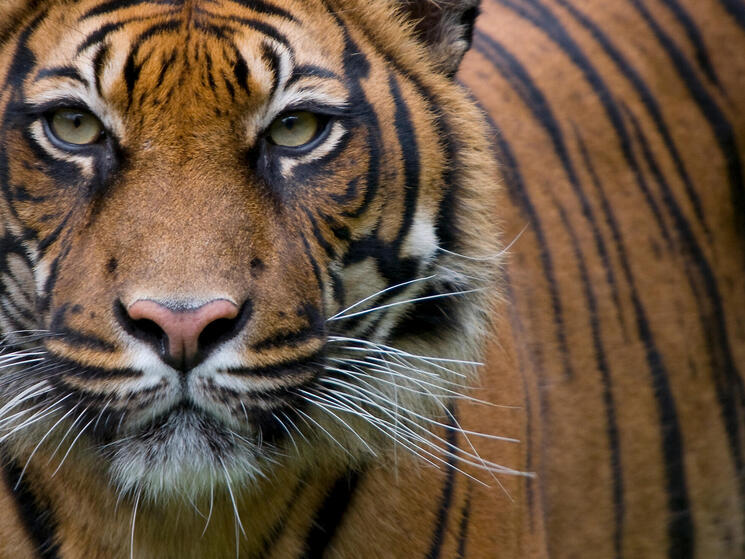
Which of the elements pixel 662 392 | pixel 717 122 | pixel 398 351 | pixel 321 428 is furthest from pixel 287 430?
pixel 717 122

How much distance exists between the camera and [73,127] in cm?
189

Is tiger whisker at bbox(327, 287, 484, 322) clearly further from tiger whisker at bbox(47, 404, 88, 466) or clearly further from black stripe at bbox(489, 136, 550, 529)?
tiger whisker at bbox(47, 404, 88, 466)

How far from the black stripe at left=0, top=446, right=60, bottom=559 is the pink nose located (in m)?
0.62

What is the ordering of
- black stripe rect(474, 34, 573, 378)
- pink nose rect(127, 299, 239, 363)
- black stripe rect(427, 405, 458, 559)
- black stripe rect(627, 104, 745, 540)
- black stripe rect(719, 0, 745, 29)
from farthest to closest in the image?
black stripe rect(719, 0, 745, 29) → black stripe rect(627, 104, 745, 540) → black stripe rect(474, 34, 573, 378) → black stripe rect(427, 405, 458, 559) → pink nose rect(127, 299, 239, 363)

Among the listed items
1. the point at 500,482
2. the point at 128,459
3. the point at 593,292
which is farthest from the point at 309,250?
the point at 593,292

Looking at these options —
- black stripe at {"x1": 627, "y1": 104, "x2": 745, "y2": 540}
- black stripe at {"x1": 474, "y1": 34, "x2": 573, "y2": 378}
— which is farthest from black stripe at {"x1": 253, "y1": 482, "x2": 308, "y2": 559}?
black stripe at {"x1": 627, "y1": 104, "x2": 745, "y2": 540}

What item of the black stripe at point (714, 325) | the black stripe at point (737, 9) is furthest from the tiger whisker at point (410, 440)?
the black stripe at point (737, 9)

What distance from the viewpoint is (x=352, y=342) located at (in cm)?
204

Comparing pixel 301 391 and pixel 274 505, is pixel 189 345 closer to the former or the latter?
pixel 301 391

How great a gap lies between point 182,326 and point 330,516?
68cm

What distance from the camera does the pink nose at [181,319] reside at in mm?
1635

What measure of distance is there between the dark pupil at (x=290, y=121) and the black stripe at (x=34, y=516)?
81 cm

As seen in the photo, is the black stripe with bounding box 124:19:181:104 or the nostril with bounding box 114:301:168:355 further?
the black stripe with bounding box 124:19:181:104

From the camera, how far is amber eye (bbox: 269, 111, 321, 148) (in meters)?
1.93
